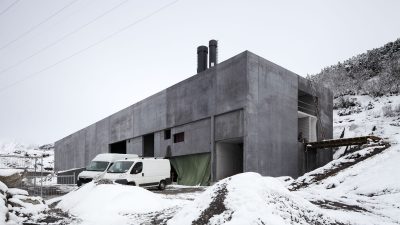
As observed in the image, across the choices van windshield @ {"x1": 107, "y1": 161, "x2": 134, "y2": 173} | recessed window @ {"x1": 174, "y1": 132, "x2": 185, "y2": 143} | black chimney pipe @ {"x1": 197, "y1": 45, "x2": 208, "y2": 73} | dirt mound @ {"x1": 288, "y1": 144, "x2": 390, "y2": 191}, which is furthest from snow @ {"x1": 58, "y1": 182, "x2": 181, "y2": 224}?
black chimney pipe @ {"x1": 197, "y1": 45, "x2": 208, "y2": 73}

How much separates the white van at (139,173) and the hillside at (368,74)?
158ft

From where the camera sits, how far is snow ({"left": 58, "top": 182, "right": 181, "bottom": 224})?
9453 millimetres

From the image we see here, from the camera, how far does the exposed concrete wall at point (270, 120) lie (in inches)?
824

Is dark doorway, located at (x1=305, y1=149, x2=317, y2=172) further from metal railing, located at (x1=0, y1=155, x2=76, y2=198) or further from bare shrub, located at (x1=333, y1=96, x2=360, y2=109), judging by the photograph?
bare shrub, located at (x1=333, y1=96, x2=360, y2=109)

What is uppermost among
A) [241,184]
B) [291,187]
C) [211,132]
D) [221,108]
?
[221,108]

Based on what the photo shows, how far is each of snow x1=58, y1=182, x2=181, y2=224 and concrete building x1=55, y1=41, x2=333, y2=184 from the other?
10219 millimetres

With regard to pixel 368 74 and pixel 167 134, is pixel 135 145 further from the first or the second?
pixel 368 74

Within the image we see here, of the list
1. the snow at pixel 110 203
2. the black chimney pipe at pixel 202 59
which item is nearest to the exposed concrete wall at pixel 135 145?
the black chimney pipe at pixel 202 59

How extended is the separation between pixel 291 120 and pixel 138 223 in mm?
17840

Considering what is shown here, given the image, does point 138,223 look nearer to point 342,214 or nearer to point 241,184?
point 241,184

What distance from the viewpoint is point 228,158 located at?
2373cm

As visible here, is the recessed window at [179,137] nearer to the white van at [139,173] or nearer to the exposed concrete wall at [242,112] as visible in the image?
the exposed concrete wall at [242,112]

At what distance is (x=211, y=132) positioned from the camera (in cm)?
2302

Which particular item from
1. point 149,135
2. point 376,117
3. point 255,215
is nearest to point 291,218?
point 255,215
